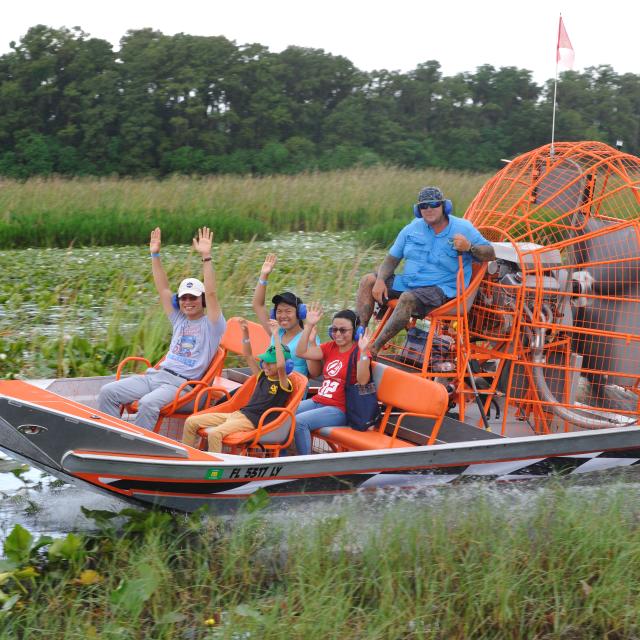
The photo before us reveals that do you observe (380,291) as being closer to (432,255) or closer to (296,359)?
(432,255)

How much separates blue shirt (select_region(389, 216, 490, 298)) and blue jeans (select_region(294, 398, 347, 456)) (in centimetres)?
123

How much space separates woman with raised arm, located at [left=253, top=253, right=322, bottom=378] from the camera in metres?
6.53

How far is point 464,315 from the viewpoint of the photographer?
6961 mm

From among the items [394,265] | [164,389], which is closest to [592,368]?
[394,265]

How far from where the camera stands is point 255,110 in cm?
3500

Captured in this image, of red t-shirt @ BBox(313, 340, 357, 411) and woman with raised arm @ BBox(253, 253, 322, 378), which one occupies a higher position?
woman with raised arm @ BBox(253, 253, 322, 378)

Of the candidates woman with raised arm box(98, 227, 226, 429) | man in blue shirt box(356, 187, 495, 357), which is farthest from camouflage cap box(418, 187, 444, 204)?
woman with raised arm box(98, 227, 226, 429)

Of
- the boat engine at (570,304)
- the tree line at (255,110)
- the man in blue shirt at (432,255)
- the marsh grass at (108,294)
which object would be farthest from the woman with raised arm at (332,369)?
the tree line at (255,110)

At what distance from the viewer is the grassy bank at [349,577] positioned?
4.48 meters

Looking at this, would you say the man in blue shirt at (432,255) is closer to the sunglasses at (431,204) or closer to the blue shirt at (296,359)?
the sunglasses at (431,204)

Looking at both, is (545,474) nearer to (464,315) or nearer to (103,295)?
(464,315)

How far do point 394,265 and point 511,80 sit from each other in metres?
33.5

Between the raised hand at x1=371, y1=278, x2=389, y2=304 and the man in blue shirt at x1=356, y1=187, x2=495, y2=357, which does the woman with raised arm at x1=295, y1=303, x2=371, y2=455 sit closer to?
the man in blue shirt at x1=356, y1=187, x2=495, y2=357

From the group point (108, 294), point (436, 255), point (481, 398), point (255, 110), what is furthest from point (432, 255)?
point (255, 110)
